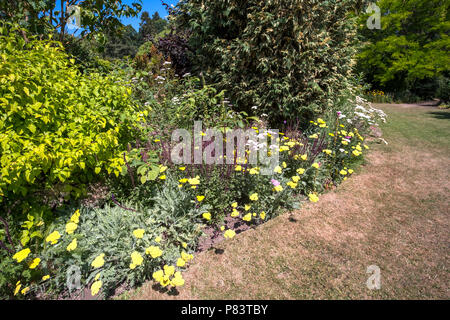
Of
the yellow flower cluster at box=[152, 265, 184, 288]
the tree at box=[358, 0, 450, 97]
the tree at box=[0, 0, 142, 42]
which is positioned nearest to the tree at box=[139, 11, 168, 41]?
the tree at box=[358, 0, 450, 97]

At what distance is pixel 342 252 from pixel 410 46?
77.4ft

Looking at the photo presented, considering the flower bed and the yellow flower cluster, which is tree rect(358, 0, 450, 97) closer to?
the flower bed

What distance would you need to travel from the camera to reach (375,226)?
2.92 meters

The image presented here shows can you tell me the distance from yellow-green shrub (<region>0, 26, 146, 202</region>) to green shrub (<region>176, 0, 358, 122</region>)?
274 centimetres

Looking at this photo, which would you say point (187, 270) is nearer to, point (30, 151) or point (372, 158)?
point (30, 151)

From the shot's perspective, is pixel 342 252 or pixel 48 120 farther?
pixel 342 252

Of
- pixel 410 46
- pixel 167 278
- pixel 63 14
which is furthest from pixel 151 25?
pixel 167 278

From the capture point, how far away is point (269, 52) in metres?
4.42

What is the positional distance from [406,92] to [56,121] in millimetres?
25311

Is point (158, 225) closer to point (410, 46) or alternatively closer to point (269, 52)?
point (269, 52)

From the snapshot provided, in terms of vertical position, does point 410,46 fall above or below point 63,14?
above

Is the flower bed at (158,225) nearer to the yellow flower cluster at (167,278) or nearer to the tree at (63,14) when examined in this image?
the yellow flower cluster at (167,278)

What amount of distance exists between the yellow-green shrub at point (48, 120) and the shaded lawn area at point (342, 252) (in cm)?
143

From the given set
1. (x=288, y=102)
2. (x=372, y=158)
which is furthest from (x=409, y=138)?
(x=288, y=102)
